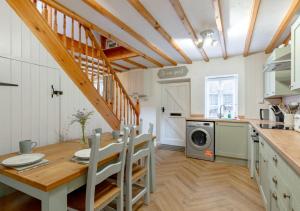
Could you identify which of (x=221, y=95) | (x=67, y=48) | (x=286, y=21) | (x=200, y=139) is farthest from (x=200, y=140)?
(x=67, y=48)

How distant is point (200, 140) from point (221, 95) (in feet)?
4.45

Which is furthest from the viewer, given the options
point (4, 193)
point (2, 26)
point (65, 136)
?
point (65, 136)

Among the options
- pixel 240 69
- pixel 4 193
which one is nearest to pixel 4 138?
pixel 4 193

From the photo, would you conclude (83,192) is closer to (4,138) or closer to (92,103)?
(4,138)

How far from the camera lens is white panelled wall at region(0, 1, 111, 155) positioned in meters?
1.59

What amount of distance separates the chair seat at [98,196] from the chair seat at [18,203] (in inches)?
9.3

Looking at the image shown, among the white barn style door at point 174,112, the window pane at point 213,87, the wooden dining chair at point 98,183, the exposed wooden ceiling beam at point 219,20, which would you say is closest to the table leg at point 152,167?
the wooden dining chair at point 98,183

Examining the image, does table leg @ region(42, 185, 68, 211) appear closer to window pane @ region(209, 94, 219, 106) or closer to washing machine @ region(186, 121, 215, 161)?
washing machine @ region(186, 121, 215, 161)

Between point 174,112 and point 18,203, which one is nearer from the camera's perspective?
point 18,203

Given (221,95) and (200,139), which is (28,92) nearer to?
(200,139)

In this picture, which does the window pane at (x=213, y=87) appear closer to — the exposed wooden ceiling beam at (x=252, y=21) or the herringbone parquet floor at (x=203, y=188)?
the exposed wooden ceiling beam at (x=252, y=21)

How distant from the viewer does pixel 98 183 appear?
1.29 metres

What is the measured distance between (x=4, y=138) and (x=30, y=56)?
2.90 ft

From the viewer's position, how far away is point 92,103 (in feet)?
8.44
